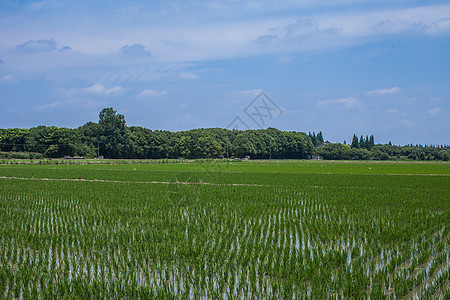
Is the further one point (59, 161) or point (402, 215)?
point (59, 161)

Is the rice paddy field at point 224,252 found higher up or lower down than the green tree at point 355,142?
lower down

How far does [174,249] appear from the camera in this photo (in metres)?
8.18

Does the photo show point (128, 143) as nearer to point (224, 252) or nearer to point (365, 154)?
point (365, 154)

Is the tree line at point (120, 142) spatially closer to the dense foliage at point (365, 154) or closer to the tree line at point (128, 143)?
the tree line at point (128, 143)

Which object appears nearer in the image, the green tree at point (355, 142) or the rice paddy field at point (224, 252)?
the rice paddy field at point (224, 252)

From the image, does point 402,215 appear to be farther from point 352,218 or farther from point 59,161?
point 59,161

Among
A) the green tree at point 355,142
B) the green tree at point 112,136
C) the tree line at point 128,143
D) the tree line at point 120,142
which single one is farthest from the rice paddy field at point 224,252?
the green tree at point 355,142

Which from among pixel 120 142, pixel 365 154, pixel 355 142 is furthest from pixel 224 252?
pixel 355 142

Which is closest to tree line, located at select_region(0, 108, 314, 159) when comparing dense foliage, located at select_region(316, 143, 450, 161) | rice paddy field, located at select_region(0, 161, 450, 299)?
dense foliage, located at select_region(316, 143, 450, 161)

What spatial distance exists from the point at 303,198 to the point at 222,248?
10.8 m

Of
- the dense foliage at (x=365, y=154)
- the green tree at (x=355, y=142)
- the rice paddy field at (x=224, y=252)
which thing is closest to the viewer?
the rice paddy field at (x=224, y=252)

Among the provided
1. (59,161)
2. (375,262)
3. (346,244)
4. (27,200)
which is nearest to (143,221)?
(346,244)

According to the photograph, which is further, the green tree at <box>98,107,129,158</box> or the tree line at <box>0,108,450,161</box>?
the green tree at <box>98,107,129,158</box>

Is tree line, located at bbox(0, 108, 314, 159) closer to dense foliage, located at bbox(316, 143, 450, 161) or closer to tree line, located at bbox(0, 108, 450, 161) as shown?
tree line, located at bbox(0, 108, 450, 161)
